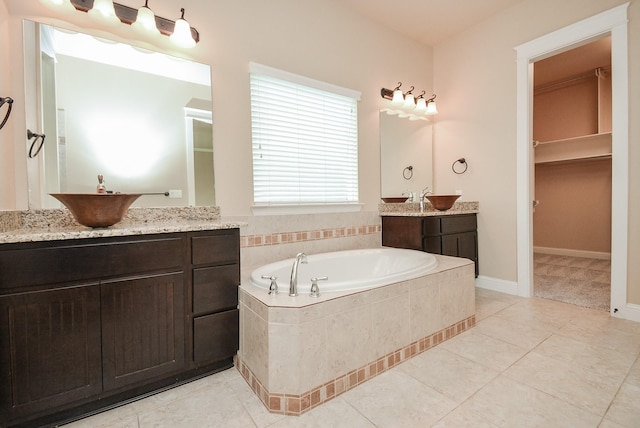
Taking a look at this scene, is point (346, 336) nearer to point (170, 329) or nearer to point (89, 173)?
point (170, 329)

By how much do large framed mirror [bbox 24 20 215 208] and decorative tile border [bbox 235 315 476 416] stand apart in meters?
1.31

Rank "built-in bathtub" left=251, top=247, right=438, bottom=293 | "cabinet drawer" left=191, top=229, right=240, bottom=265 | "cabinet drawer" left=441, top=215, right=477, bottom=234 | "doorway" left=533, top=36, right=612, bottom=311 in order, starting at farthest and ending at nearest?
"doorway" left=533, top=36, right=612, bottom=311 < "cabinet drawer" left=441, top=215, right=477, bottom=234 < "built-in bathtub" left=251, top=247, right=438, bottom=293 < "cabinet drawer" left=191, top=229, right=240, bottom=265

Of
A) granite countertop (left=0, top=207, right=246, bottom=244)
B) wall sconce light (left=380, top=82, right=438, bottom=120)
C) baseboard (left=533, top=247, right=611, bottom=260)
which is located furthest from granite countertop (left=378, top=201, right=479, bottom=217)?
baseboard (left=533, top=247, right=611, bottom=260)

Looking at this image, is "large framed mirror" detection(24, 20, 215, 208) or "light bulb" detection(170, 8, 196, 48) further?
"light bulb" detection(170, 8, 196, 48)

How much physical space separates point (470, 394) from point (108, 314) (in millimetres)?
1849

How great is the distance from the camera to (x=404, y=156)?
3445 mm

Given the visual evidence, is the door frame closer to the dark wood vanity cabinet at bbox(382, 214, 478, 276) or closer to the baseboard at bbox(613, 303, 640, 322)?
the baseboard at bbox(613, 303, 640, 322)

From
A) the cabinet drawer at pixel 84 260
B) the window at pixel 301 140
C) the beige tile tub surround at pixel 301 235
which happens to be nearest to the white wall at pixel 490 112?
the beige tile tub surround at pixel 301 235

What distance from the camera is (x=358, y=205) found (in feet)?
9.80

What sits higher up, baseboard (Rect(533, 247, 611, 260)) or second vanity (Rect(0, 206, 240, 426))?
second vanity (Rect(0, 206, 240, 426))

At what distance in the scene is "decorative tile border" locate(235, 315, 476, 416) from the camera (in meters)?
1.37

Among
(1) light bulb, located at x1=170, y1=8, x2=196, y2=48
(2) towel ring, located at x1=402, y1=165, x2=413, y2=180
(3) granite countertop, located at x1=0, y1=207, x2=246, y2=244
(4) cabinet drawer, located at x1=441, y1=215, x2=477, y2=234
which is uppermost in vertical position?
(1) light bulb, located at x1=170, y1=8, x2=196, y2=48

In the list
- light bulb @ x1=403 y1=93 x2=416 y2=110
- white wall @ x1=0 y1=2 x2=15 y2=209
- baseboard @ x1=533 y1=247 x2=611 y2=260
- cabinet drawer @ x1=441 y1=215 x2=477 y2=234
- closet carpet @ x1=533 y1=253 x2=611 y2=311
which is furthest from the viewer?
baseboard @ x1=533 y1=247 x2=611 y2=260

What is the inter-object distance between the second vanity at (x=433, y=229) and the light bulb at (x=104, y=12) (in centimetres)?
266
